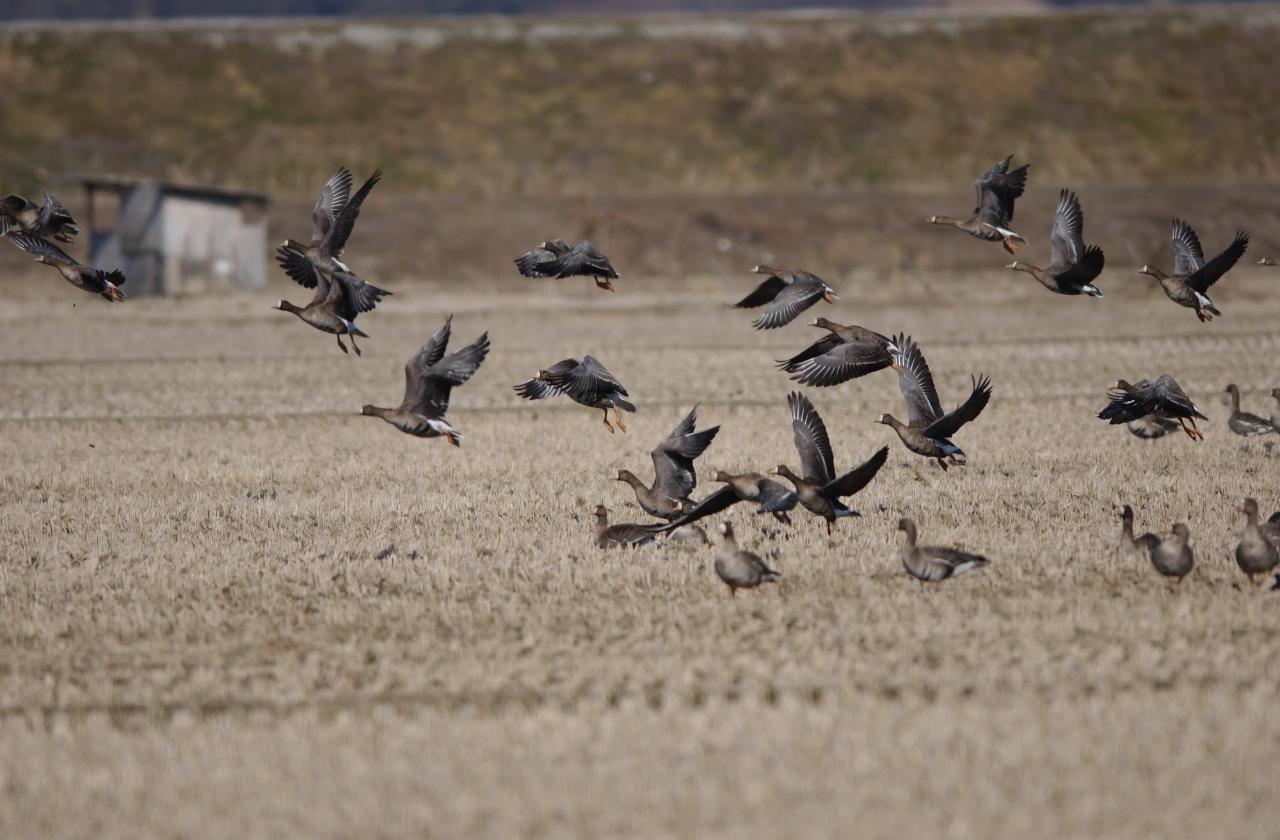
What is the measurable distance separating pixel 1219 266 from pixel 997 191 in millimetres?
2425

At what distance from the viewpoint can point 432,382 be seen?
12.8 metres

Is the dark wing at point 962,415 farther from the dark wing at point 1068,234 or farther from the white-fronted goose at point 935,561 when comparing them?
the dark wing at point 1068,234

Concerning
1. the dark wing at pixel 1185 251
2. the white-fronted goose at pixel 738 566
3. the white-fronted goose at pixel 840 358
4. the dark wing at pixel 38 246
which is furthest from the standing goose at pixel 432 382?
the dark wing at pixel 1185 251

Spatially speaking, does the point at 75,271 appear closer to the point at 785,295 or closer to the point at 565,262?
the point at 565,262

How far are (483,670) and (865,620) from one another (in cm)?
271

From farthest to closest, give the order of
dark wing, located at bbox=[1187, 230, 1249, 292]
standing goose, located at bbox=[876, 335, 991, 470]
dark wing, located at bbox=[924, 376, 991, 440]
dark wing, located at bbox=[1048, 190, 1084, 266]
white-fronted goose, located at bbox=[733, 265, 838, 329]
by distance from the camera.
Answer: white-fronted goose, located at bbox=[733, 265, 838, 329], dark wing, located at bbox=[1048, 190, 1084, 266], dark wing, located at bbox=[1187, 230, 1249, 292], standing goose, located at bbox=[876, 335, 991, 470], dark wing, located at bbox=[924, 376, 991, 440]

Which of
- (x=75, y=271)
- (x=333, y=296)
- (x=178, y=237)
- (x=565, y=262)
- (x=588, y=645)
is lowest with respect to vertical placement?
(x=588, y=645)

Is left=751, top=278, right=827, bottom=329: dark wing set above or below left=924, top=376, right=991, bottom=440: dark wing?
above

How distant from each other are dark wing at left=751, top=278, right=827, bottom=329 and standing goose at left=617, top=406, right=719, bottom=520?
2.24 m

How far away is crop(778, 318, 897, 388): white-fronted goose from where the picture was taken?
1440 cm

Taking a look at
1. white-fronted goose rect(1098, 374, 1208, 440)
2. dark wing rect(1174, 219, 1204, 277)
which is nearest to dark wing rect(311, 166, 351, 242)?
white-fronted goose rect(1098, 374, 1208, 440)

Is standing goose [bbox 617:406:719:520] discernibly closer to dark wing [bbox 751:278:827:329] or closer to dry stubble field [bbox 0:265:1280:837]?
dry stubble field [bbox 0:265:1280:837]

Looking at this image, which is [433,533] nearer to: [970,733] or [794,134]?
[970,733]

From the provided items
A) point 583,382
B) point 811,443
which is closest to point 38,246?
point 583,382
